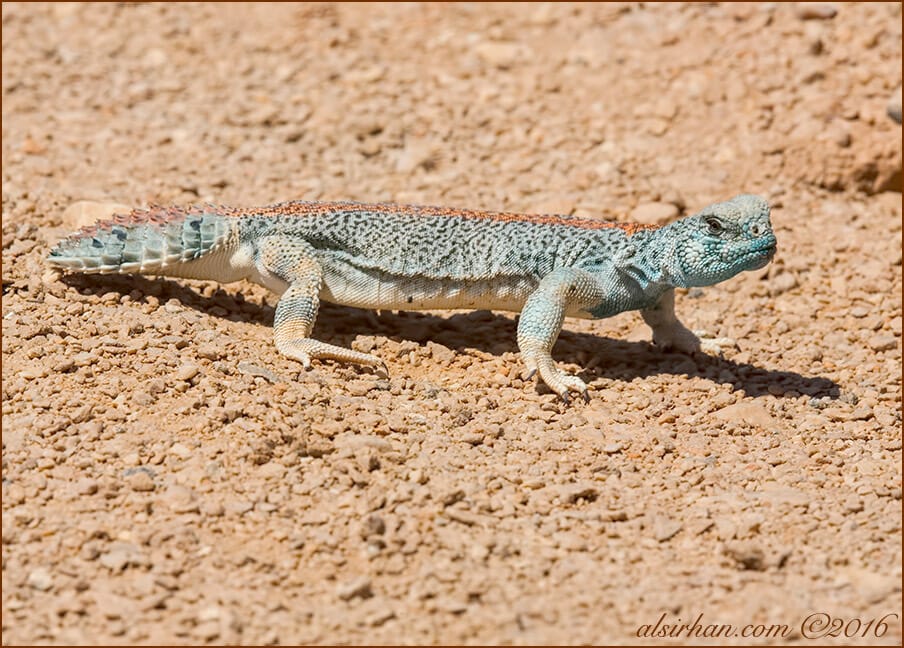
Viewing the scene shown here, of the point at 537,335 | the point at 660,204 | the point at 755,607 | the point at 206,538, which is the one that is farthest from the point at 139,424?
the point at 660,204

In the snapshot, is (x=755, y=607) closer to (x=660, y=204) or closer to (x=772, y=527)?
(x=772, y=527)

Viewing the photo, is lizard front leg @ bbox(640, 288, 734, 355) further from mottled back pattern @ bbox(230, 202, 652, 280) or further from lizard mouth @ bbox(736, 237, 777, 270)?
lizard mouth @ bbox(736, 237, 777, 270)

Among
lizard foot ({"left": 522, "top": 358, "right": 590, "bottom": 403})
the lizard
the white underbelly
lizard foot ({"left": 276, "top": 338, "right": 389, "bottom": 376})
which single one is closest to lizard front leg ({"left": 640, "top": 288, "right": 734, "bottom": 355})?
the lizard

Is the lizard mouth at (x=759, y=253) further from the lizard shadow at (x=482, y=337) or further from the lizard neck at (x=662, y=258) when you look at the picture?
the lizard shadow at (x=482, y=337)

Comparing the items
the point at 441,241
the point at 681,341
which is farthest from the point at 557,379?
A: the point at 681,341

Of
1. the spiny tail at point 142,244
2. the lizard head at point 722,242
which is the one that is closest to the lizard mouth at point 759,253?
the lizard head at point 722,242

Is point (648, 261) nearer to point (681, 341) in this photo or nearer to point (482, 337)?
point (681, 341)

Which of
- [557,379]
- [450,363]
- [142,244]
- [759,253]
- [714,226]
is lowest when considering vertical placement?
[450,363]
